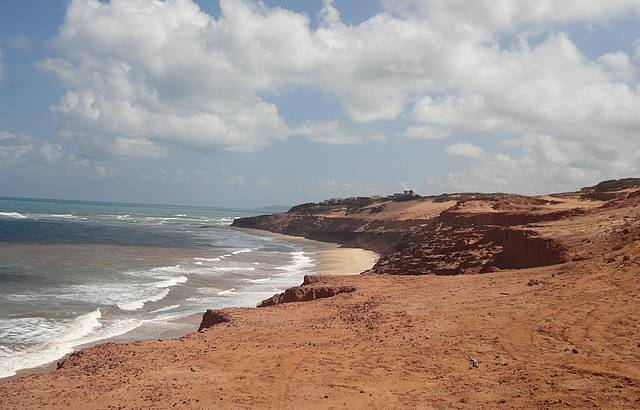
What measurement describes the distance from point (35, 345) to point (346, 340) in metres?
9.86

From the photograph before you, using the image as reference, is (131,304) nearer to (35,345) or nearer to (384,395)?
(35,345)

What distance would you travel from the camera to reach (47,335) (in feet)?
55.1

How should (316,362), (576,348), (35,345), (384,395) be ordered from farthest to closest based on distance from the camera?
→ (35,345), (316,362), (576,348), (384,395)

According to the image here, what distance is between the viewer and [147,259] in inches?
1598

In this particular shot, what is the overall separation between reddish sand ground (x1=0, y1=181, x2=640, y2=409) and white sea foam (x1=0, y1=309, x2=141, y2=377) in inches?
142

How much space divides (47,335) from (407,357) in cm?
1229

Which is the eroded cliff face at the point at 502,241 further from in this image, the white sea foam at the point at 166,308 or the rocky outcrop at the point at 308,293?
the white sea foam at the point at 166,308

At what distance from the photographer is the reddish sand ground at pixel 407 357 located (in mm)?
7934

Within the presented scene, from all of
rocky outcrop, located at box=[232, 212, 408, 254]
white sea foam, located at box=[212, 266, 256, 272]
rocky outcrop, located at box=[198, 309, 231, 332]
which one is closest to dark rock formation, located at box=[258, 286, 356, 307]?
rocky outcrop, located at box=[198, 309, 231, 332]

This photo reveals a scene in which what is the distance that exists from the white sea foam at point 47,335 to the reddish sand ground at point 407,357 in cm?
362

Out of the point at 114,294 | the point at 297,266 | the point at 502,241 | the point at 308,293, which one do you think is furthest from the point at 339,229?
the point at 308,293

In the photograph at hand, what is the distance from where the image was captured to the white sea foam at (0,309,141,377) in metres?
14.3

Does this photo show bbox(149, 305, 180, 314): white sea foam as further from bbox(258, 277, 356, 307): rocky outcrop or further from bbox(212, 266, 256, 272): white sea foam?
bbox(212, 266, 256, 272): white sea foam

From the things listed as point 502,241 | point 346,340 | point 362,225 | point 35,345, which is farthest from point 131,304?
point 362,225
